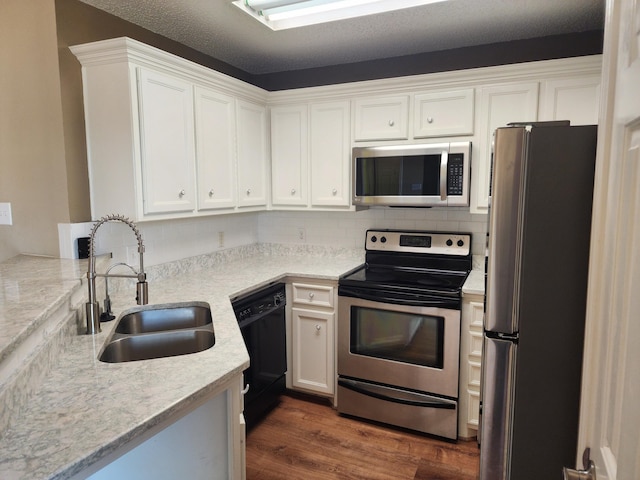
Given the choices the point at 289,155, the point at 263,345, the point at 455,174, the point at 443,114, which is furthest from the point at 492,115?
the point at 263,345

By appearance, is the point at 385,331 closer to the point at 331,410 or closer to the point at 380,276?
the point at 380,276

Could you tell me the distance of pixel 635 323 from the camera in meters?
0.58

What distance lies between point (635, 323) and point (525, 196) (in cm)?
Result: 92

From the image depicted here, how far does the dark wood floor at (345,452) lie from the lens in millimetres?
2314

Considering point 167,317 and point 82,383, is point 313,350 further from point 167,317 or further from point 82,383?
point 82,383

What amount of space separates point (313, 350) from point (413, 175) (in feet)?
4.51

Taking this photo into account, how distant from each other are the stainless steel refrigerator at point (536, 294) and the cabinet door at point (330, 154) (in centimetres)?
170

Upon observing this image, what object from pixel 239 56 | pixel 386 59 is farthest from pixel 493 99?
pixel 239 56

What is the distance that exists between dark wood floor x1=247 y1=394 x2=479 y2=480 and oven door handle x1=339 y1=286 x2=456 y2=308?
33.0 inches

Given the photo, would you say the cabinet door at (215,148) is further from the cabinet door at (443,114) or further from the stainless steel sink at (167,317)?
the cabinet door at (443,114)

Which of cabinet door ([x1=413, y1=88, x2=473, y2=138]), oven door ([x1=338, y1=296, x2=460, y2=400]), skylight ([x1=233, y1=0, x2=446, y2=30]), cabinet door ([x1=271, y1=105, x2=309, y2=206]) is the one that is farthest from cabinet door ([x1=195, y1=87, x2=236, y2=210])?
cabinet door ([x1=413, y1=88, x2=473, y2=138])

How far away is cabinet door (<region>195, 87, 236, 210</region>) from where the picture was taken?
105 inches

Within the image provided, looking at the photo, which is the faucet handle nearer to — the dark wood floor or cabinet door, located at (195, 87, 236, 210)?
cabinet door, located at (195, 87, 236, 210)

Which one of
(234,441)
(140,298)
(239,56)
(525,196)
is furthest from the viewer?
(239,56)
